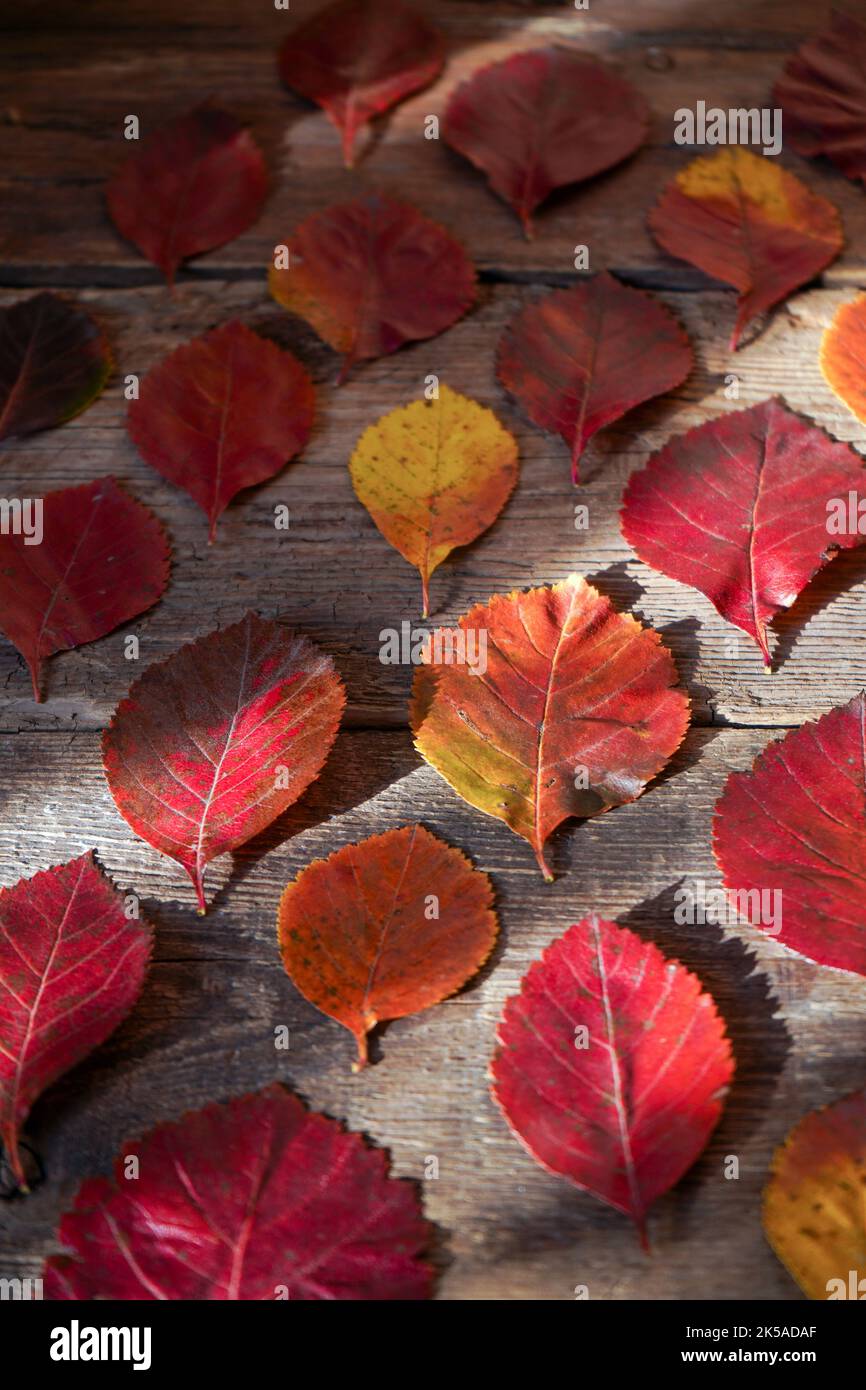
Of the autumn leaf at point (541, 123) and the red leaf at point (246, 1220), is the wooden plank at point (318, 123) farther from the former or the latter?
the red leaf at point (246, 1220)

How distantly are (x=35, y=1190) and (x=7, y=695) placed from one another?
1.05 ft

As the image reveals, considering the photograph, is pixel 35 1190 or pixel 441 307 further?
pixel 441 307

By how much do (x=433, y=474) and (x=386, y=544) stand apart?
65 mm

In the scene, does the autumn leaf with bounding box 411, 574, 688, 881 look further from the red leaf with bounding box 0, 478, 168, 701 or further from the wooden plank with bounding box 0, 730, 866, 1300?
the red leaf with bounding box 0, 478, 168, 701

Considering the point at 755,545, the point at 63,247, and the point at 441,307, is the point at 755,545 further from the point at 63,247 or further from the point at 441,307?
the point at 63,247

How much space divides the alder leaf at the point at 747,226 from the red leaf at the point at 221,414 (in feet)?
1.14

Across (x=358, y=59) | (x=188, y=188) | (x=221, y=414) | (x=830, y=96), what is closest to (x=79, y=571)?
(x=221, y=414)

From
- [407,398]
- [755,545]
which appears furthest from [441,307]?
[755,545]

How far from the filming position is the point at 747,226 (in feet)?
3.01

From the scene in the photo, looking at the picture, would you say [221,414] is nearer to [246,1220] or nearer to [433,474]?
[433,474]

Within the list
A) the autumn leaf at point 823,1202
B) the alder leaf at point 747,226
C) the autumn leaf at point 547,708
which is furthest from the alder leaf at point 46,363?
the autumn leaf at point 823,1202

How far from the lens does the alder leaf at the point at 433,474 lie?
779mm

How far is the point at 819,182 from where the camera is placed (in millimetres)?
967

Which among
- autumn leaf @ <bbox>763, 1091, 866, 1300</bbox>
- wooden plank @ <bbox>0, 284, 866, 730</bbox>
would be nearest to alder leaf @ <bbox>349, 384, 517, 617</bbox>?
wooden plank @ <bbox>0, 284, 866, 730</bbox>
